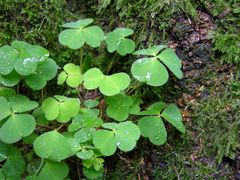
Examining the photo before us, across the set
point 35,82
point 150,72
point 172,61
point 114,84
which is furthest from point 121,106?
point 35,82

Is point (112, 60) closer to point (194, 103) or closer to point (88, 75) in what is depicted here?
point (88, 75)

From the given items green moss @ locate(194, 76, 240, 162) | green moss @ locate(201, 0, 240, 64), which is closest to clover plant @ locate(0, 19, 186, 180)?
green moss @ locate(194, 76, 240, 162)

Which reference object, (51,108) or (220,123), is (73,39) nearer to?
(51,108)

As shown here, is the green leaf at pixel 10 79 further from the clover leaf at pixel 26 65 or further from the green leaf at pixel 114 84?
the green leaf at pixel 114 84

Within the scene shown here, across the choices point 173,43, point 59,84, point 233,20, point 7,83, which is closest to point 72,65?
point 59,84

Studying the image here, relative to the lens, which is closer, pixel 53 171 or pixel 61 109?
pixel 53 171

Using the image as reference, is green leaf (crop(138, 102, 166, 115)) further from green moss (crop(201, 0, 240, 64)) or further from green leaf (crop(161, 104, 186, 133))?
green moss (crop(201, 0, 240, 64))
